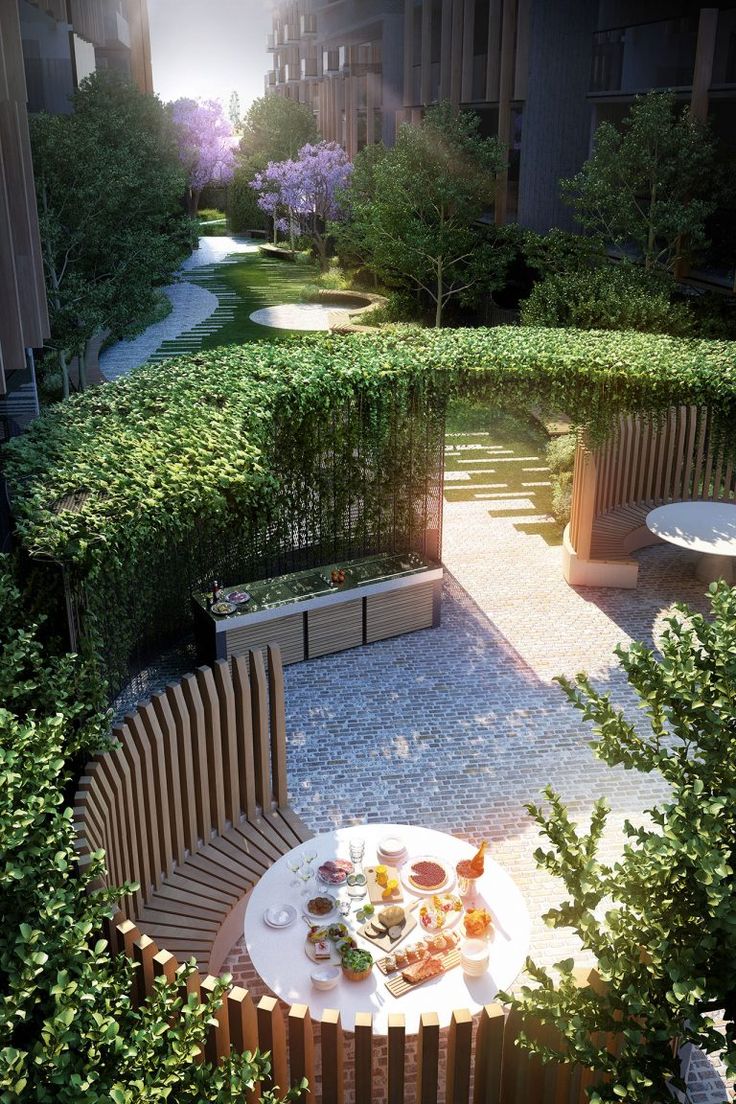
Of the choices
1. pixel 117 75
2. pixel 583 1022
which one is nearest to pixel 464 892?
pixel 583 1022

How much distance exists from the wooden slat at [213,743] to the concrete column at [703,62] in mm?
19391

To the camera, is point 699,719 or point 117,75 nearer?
point 699,719

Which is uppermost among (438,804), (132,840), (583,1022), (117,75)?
(117,75)

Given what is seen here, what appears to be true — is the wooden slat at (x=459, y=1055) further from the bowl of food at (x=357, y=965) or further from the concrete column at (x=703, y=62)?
the concrete column at (x=703, y=62)

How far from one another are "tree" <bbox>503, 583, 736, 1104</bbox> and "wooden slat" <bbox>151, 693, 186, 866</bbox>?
3.52 metres

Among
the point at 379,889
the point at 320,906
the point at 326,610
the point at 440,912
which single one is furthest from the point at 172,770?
the point at 326,610

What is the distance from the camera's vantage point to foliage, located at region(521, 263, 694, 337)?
20219 mm

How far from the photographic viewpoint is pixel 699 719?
4.45 m

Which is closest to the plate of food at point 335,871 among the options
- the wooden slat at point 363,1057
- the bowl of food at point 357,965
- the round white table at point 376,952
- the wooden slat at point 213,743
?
the round white table at point 376,952

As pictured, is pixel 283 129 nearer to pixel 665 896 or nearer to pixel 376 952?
pixel 376 952

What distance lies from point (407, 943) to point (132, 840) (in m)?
2.07

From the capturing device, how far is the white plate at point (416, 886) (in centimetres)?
708

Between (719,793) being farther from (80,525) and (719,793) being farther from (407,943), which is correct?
(80,525)

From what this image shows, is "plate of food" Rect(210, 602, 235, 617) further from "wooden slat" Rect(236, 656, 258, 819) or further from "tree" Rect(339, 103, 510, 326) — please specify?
"tree" Rect(339, 103, 510, 326)
